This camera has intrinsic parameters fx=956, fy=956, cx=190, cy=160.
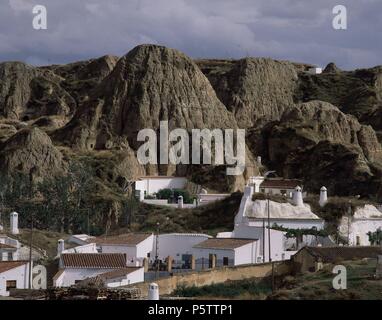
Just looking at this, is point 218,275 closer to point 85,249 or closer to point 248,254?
point 248,254

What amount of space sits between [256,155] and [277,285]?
2073 inches

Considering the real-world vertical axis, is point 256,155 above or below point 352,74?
below

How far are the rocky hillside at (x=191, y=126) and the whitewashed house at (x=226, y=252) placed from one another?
22577 millimetres

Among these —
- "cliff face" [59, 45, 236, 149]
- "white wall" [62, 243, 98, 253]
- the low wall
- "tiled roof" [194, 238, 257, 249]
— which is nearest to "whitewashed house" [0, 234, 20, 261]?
"white wall" [62, 243, 98, 253]

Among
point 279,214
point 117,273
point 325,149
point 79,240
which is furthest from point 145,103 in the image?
point 117,273

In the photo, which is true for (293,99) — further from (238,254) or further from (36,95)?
(238,254)

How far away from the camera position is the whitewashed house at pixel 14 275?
35.3 metres

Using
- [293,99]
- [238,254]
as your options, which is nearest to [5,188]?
[238,254]

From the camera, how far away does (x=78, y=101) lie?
131625mm

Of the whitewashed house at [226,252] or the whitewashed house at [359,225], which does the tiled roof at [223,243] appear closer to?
the whitewashed house at [226,252]

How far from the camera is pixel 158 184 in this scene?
78938 millimetres

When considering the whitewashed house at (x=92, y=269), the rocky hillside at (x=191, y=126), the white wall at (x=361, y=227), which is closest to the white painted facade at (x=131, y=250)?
the whitewashed house at (x=92, y=269)

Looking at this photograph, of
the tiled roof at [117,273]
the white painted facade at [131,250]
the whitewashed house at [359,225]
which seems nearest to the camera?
the tiled roof at [117,273]
